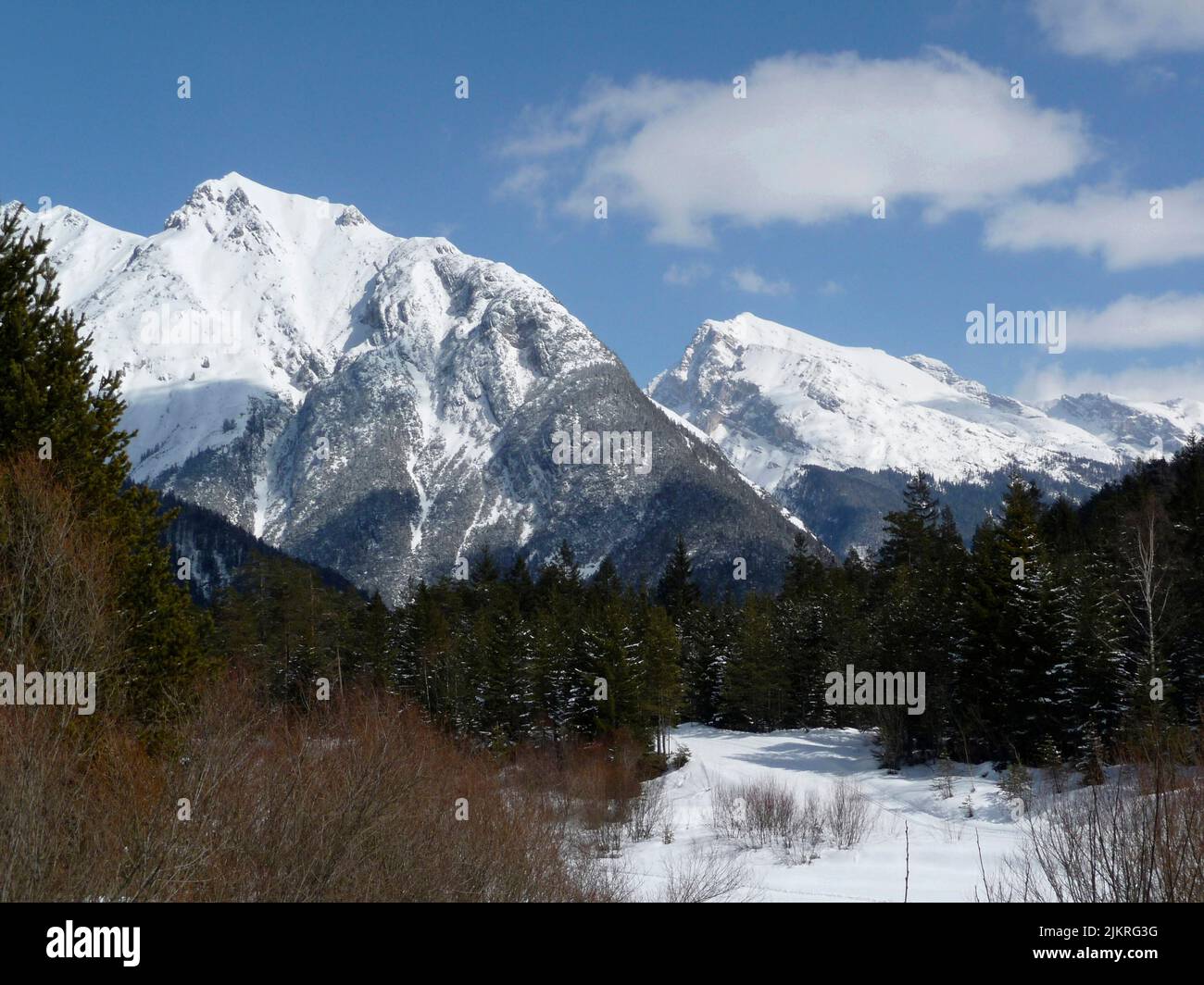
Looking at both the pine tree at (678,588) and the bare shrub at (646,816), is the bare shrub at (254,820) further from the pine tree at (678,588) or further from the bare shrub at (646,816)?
the pine tree at (678,588)

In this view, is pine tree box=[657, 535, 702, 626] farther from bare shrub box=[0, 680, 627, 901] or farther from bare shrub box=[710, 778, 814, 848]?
bare shrub box=[0, 680, 627, 901]

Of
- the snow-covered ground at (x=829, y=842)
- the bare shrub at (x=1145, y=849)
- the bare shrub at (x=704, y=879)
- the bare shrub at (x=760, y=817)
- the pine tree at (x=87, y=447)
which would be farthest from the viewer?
the bare shrub at (x=760, y=817)

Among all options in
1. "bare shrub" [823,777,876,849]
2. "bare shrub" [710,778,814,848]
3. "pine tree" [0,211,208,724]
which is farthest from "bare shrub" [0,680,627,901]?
"bare shrub" [823,777,876,849]

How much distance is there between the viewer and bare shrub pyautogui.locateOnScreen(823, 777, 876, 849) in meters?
32.5

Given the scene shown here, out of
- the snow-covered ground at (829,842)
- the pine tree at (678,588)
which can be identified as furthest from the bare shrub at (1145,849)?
the pine tree at (678,588)

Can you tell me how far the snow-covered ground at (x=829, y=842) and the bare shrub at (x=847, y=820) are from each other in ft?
1.13

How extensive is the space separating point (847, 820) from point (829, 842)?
1246 millimetres

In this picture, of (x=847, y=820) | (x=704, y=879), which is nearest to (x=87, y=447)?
(x=704, y=879)

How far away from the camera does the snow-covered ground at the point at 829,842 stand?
2431cm

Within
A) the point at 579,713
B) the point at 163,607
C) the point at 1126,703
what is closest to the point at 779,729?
the point at 579,713

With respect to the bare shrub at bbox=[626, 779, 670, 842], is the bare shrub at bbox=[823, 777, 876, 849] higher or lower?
higher

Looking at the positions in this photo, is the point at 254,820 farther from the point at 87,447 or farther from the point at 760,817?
the point at 760,817

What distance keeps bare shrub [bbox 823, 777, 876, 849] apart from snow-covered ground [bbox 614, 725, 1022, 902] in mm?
346
